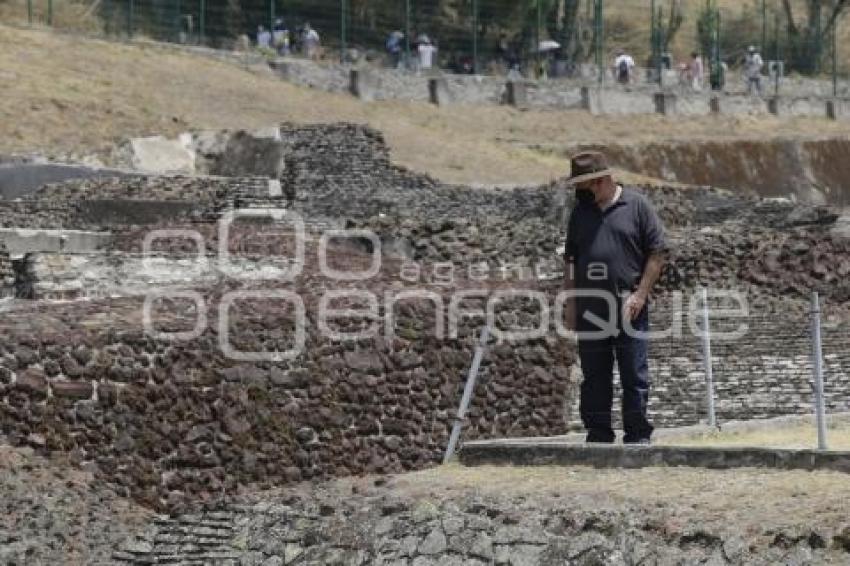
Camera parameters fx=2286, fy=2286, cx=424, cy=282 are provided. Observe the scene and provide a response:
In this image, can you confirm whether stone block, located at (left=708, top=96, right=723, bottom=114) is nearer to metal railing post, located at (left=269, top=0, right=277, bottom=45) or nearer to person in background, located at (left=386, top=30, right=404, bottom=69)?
person in background, located at (left=386, top=30, right=404, bottom=69)

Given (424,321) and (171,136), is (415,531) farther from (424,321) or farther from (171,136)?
(171,136)

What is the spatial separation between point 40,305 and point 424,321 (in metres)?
3.39

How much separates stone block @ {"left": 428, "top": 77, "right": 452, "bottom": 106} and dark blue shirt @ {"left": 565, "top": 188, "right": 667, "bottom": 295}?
38378 mm

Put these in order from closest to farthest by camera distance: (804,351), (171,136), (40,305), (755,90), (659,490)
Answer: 1. (659,490)
2. (40,305)
3. (804,351)
4. (171,136)
5. (755,90)

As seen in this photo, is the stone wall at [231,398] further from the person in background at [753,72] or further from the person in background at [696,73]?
the person in background at [753,72]

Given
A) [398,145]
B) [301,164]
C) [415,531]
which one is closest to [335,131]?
[301,164]

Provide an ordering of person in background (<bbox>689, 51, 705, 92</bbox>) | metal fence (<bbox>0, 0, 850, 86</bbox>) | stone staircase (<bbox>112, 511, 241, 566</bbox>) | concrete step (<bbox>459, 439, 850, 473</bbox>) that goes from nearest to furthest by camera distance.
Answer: concrete step (<bbox>459, 439, 850, 473</bbox>), stone staircase (<bbox>112, 511, 241, 566</bbox>), metal fence (<bbox>0, 0, 850, 86</bbox>), person in background (<bbox>689, 51, 705, 92</bbox>)

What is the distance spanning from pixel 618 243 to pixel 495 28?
147ft

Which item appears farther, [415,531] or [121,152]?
[121,152]

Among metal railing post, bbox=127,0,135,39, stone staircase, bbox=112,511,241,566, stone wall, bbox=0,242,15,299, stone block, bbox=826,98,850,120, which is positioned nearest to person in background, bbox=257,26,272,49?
metal railing post, bbox=127,0,135,39

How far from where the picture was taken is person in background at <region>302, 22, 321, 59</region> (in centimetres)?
5275

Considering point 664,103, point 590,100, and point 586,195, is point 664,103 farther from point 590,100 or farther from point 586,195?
point 586,195

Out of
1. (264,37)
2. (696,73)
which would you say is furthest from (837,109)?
(264,37)

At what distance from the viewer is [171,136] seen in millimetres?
40156
